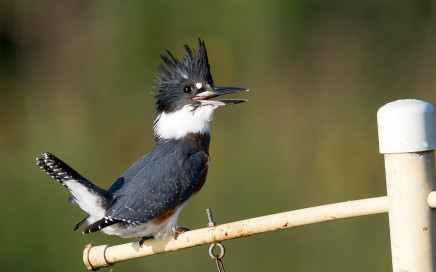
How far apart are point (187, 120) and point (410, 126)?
148 centimetres

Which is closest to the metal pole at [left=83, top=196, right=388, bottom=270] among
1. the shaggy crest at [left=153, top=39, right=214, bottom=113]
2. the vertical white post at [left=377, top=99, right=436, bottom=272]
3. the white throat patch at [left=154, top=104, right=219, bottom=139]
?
the vertical white post at [left=377, top=99, right=436, bottom=272]

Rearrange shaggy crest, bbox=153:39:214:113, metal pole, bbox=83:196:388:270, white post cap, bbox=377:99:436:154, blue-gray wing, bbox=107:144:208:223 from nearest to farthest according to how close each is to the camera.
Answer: white post cap, bbox=377:99:436:154, metal pole, bbox=83:196:388:270, blue-gray wing, bbox=107:144:208:223, shaggy crest, bbox=153:39:214:113

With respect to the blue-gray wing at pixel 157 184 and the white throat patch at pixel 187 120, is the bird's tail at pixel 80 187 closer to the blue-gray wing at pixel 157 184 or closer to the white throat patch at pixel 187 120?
the blue-gray wing at pixel 157 184

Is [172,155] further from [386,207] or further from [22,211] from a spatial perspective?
[22,211]

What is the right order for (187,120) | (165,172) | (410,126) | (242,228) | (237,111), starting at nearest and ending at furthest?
(410,126) → (242,228) → (165,172) → (187,120) → (237,111)

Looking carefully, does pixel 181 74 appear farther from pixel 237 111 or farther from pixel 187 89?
pixel 237 111

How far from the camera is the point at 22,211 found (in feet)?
17.2

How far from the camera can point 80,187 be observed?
9.12 ft

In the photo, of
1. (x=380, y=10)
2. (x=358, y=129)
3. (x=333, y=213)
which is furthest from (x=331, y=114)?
(x=333, y=213)

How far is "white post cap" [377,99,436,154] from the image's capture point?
168 cm

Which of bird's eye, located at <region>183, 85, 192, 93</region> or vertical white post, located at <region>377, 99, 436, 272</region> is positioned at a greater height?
bird's eye, located at <region>183, 85, 192, 93</region>

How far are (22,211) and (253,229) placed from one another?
11.6 feet

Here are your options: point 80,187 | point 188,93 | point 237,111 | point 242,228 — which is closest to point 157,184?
point 80,187

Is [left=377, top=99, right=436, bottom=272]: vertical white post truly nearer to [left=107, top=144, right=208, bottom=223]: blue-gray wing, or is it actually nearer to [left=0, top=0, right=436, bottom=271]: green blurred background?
[left=107, top=144, right=208, bottom=223]: blue-gray wing
